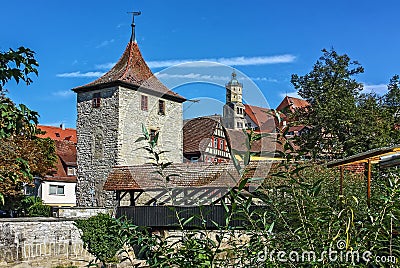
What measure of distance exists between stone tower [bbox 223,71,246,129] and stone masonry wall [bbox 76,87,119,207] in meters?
19.0

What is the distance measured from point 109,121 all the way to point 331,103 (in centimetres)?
958

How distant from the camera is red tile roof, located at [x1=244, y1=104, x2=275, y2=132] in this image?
2417 millimetres

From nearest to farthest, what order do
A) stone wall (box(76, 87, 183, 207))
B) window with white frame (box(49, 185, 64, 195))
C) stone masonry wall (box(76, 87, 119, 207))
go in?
1. stone wall (box(76, 87, 183, 207))
2. stone masonry wall (box(76, 87, 119, 207))
3. window with white frame (box(49, 185, 64, 195))

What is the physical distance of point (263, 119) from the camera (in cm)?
299

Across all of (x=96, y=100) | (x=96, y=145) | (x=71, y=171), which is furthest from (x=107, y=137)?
(x=71, y=171)

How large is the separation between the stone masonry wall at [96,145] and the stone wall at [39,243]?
7.70 m

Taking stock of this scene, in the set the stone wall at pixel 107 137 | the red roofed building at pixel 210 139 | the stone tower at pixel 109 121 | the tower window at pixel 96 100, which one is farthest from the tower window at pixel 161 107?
Answer: the red roofed building at pixel 210 139

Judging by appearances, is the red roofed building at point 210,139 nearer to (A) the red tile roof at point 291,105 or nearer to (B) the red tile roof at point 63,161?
(A) the red tile roof at point 291,105

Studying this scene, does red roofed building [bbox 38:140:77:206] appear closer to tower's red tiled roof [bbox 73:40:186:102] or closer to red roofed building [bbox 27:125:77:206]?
red roofed building [bbox 27:125:77:206]

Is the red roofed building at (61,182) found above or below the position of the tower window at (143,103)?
below

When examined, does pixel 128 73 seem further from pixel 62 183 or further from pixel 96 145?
pixel 62 183

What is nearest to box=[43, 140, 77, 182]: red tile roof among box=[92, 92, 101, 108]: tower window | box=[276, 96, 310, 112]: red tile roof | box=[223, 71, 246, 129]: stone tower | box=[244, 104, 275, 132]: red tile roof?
box=[92, 92, 101, 108]: tower window

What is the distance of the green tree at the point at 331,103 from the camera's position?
19.5 m

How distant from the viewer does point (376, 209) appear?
7.04 ft
